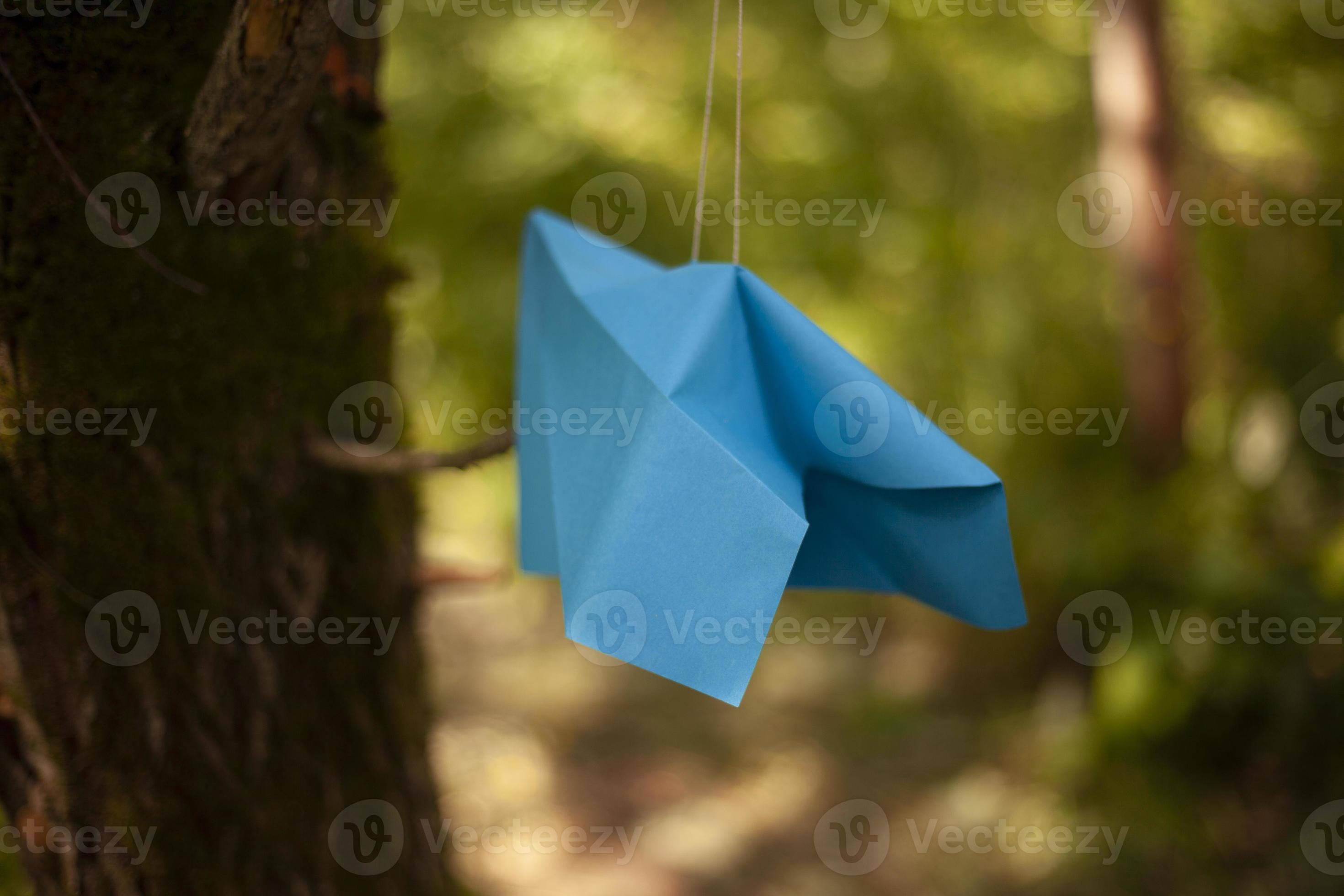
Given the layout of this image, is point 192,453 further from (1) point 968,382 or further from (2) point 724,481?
(1) point 968,382

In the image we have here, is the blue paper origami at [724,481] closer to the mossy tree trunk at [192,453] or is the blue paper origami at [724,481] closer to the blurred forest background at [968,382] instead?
the mossy tree trunk at [192,453]

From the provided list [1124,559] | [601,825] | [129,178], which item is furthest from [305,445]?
[1124,559]

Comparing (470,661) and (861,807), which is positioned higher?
(861,807)

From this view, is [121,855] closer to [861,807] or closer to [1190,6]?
[861,807]

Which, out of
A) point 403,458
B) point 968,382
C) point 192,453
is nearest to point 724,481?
point 403,458

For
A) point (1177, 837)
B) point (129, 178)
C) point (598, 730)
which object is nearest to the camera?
point (129, 178)

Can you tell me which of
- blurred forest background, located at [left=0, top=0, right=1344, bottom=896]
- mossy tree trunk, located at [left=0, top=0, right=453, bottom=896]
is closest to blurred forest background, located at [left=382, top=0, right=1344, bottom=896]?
blurred forest background, located at [left=0, top=0, right=1344, bottom=896]
